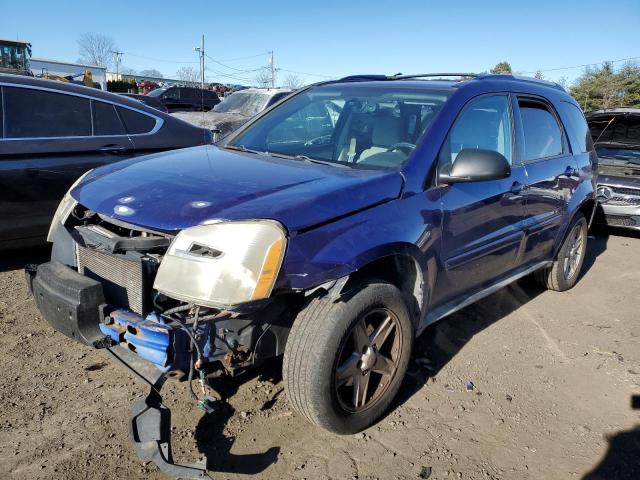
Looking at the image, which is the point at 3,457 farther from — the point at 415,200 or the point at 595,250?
the point at 595,250

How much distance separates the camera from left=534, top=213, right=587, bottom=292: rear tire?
4.80 m

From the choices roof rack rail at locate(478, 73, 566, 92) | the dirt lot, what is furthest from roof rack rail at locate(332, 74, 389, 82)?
the dirt lot

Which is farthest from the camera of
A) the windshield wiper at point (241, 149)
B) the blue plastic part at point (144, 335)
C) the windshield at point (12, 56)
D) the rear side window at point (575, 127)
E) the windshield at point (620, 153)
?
the windshield at point (12, 56)

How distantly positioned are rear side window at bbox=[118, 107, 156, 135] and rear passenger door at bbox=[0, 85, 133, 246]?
0.65 feet

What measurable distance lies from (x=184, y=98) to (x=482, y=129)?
682 inches

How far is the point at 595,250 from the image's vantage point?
6.74m

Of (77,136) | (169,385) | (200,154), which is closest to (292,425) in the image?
(169,385)

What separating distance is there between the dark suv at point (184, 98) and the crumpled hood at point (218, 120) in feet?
24.6

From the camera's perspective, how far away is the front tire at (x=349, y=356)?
240 cm

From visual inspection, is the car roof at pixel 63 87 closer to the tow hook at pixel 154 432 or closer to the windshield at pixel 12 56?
the tow hook at pixel 154 432

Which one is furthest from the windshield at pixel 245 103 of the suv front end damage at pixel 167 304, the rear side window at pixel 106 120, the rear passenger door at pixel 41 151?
the suv front end damage at pixel 167 304

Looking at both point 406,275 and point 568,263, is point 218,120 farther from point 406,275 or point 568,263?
point 406,275

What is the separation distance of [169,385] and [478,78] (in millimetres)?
2812

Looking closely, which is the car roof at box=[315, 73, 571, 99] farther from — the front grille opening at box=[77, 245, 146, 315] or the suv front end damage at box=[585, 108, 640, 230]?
the suv front end damage at box=[585, 108, 640, 230]
